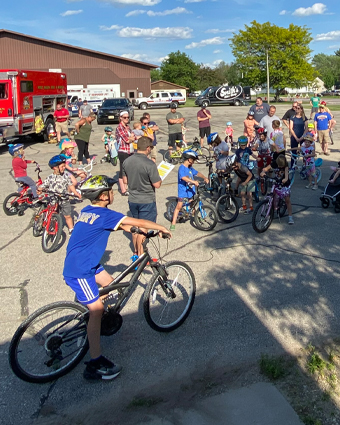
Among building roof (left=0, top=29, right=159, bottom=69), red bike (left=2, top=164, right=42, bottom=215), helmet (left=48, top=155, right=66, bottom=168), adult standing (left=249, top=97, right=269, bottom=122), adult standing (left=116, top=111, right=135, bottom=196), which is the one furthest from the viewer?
building roof (left=0, top=29, right=159, bottom=69)

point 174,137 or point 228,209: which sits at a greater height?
point 174,137

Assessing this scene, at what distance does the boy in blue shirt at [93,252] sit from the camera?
3.49 meters

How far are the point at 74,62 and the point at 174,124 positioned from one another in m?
40.0

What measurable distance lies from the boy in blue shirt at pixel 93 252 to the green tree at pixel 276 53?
56.2m

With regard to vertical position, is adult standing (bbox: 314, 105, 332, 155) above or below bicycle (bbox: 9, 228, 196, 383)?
above

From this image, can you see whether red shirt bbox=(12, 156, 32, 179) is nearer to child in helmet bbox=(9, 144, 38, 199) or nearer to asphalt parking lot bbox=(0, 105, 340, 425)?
child in helmet bbox=(9, 144, 38, 199)

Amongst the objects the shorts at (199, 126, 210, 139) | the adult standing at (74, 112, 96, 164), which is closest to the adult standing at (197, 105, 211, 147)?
the shorts at (199, 126, 210, 139)

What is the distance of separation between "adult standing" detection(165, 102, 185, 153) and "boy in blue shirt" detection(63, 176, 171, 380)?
10336 millimetres

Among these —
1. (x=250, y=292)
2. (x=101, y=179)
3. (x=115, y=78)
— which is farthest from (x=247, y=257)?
(x=115, y=78)

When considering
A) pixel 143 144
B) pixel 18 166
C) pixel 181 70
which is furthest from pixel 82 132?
pixel 181 70

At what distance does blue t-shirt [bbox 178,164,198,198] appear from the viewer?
722 centimetres

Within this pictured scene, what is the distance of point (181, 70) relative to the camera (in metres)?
76.8

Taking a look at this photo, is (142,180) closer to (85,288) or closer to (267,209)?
(85,288)

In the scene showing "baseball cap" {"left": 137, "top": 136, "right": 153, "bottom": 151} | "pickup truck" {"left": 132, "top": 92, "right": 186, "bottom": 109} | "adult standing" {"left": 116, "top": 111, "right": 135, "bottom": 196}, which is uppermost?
"pickup truck" {"left": 132, "top": 92, "right": 186, "bottom": 109}
